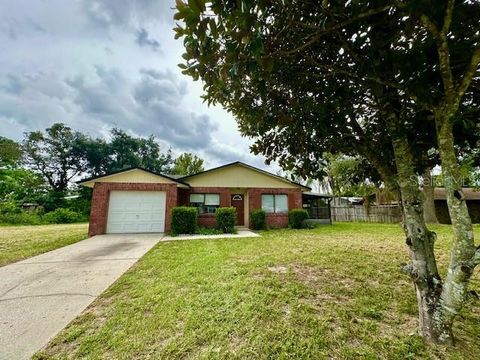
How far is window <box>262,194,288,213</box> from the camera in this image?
14.1 metres

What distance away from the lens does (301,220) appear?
44.8ft

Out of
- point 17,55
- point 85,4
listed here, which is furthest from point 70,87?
point 85,4

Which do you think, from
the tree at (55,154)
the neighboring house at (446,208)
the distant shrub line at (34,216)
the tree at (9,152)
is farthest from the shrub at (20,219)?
the neighboring house at (446,208)

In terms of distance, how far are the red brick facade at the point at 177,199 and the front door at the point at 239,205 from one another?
0.55 metres

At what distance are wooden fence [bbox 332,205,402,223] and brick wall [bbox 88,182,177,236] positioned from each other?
16.7 m

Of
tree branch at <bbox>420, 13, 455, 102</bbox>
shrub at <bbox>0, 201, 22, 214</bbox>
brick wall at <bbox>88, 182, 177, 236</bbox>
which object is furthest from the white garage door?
shrub at <bbox>0, 201, 22, 214</bbox>

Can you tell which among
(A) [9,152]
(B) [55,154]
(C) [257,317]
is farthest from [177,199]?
(B) [55,154]

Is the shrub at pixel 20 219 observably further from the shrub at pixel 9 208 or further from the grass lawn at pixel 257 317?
the grass lawn at pixel 257 317

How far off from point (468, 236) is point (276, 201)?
12.3 metres

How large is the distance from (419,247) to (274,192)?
1176 centimetres

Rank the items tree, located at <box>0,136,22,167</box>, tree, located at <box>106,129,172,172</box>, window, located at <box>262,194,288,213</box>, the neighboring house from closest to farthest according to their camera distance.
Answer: window, located at <box>262,194,288,213</box> < the neighboring house < tree, located at <box>0,136,22,167</box> < tree, located at <box>106,129,172,172</box>

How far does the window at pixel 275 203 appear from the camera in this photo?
46.1 feet

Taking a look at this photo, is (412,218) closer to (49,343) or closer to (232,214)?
(49,343)

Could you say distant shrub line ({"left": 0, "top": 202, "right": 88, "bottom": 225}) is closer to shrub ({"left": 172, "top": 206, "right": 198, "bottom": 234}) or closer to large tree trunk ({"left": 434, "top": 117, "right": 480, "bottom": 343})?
shrub ({"left": 172, "top": 206, "right": 198, "bottom": 234})
